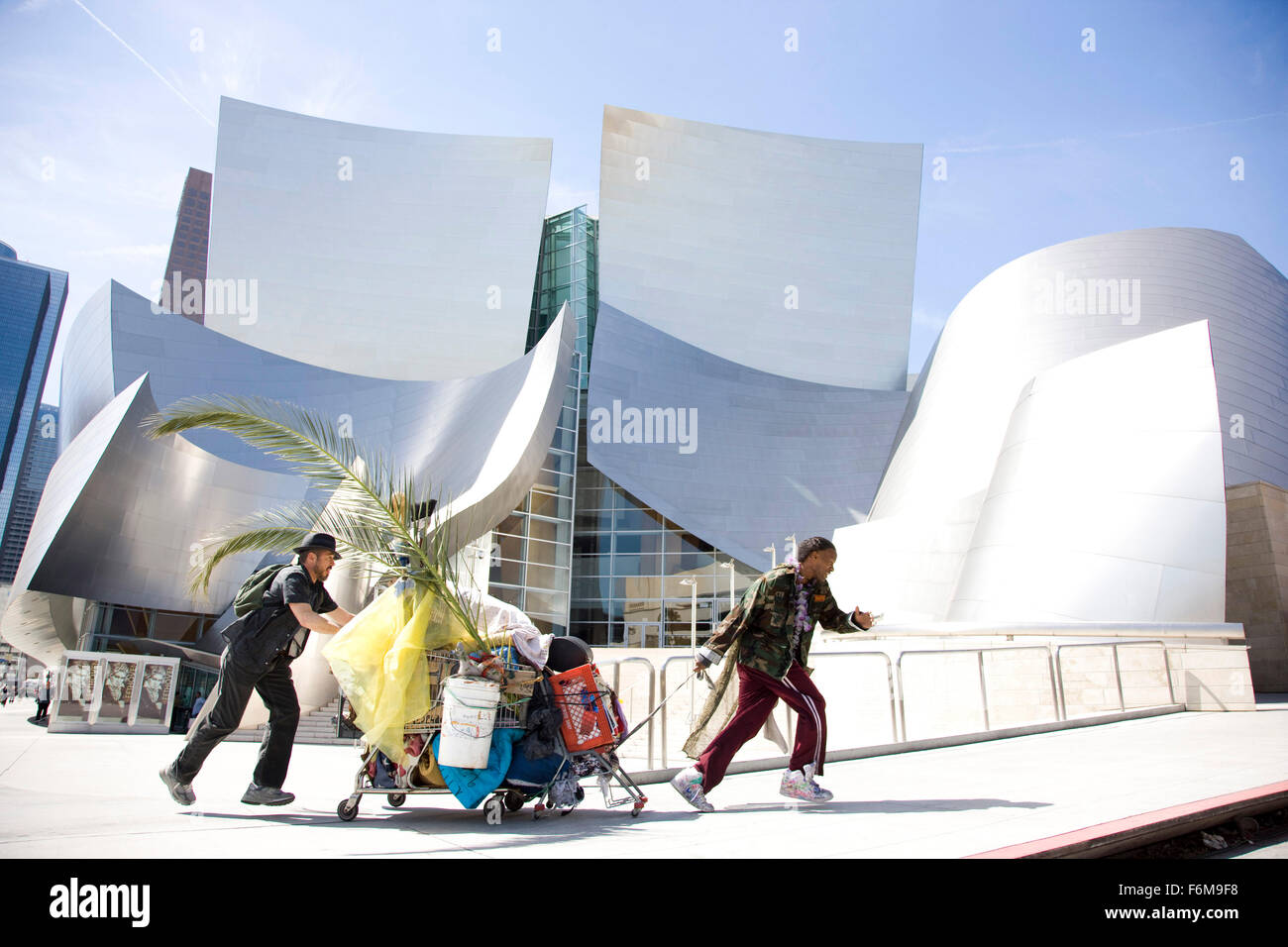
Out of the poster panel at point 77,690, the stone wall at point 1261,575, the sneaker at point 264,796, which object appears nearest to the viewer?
the sneaker at point 264,796

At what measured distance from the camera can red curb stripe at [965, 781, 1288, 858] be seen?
233cm

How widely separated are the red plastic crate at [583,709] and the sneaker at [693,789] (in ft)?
1.22

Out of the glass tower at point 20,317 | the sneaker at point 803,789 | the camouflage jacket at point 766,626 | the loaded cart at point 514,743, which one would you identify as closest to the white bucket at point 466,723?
the loaded cart at point 514,743

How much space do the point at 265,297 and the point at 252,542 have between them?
2508 centimetres

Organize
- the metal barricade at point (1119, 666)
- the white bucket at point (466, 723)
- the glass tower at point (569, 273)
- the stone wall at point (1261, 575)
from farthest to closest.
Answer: the glass tower at point (569, 273), the stone wall at point (1261, 575), the metal barricade at point (1119, 666), the white bucket at point (466, 723)

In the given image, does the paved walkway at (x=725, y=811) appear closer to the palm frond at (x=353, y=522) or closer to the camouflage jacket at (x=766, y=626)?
the camouflage jacket at (x=766, y=626)

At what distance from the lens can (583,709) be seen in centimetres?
375

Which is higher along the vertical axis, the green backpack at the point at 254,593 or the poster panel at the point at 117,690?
the green backpack at the point at 254,593

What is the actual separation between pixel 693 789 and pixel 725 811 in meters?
0.18

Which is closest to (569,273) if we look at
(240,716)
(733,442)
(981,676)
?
(733,442)

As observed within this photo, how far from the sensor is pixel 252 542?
4.72 metres

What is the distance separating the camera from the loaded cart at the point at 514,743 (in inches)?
139

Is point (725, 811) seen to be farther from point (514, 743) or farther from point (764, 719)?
point (514, 743)
